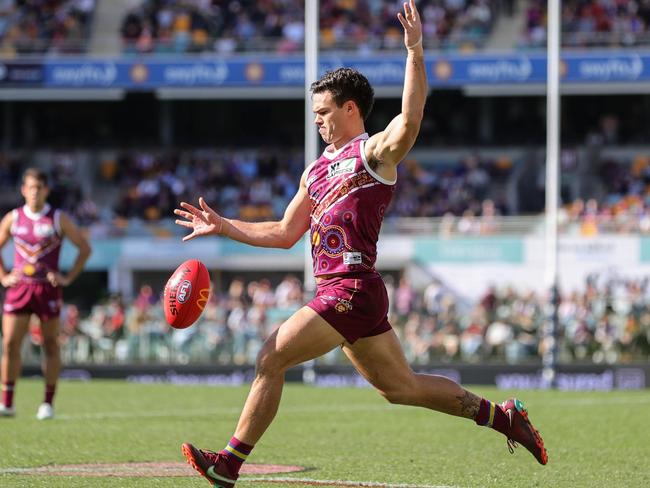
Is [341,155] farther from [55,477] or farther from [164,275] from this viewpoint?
[164,275]

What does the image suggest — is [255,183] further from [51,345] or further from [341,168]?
[341,168]

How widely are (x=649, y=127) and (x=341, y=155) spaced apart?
29459 millimetres

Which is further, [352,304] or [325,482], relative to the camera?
[325,482]

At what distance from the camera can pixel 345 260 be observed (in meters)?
6.66

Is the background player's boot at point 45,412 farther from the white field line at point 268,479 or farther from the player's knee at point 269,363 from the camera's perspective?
the player's knee at point 269,363

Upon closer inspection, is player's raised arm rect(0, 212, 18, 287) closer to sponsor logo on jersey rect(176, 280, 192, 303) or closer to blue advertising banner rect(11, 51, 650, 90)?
sponsor logo on jersey rect(176, 280, 192, 303)

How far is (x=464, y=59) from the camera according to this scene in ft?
105

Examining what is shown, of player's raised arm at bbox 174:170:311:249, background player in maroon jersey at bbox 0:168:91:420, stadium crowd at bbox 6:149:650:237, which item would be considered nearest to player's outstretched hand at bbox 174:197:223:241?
player's raised arm at bbox 174:170:311:249

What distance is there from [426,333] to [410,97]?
48.2ft

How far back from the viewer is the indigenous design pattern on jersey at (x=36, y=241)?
11.7 metres

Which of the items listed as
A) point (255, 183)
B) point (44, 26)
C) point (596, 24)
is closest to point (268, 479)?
point (255, 183)

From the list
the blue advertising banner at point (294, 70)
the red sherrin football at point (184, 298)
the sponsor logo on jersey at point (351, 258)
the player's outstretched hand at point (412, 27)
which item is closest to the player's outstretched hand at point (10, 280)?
the red sherrin football at point (184, 298)

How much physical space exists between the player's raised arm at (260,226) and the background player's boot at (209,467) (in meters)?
1.17

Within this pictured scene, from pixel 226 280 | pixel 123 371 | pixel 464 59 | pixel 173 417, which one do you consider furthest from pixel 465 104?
pixel 173 417
